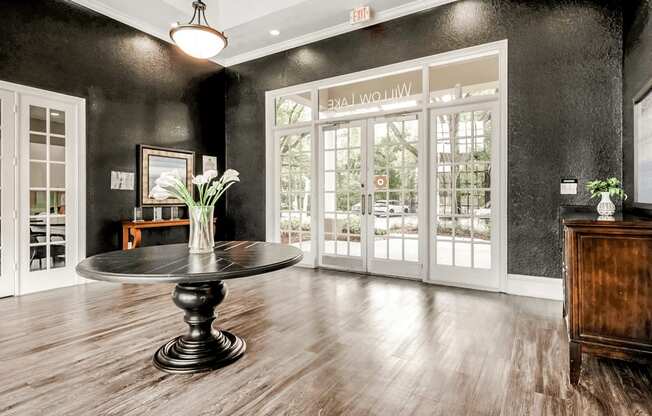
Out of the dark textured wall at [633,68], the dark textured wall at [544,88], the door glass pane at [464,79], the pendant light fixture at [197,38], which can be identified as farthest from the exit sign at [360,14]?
the dark textured wall at [633,68]

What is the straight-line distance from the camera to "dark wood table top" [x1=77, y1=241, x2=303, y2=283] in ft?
6.14

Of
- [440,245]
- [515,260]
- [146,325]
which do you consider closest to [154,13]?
[146,325]

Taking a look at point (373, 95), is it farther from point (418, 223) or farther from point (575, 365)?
point (575, 365)

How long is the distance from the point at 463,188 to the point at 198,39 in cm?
325

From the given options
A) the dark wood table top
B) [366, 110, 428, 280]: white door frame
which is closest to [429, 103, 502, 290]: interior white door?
[366, 110, 428, 280]: white door frame

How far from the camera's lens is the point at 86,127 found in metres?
4.56

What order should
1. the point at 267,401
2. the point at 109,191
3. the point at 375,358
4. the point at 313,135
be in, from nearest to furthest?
the point at 267,401
the point at 375,358
the point at 109,191
the point at 313,135

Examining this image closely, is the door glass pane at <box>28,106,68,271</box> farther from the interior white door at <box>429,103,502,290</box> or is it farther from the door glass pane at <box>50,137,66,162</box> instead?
the interior white door at <box>429,103,502,290</box>

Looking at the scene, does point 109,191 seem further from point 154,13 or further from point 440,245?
point 440,245

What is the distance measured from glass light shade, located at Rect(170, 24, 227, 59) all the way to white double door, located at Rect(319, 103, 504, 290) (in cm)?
226

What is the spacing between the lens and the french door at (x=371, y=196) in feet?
15.5

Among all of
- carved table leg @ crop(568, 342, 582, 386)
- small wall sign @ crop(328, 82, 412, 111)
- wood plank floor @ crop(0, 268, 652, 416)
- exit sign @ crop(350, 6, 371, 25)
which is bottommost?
wood plank floor @ crop(0, 268, 652, 416)

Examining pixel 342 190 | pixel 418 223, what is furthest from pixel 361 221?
pixel 418 223

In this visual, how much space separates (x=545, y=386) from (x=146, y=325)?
2881 mm
